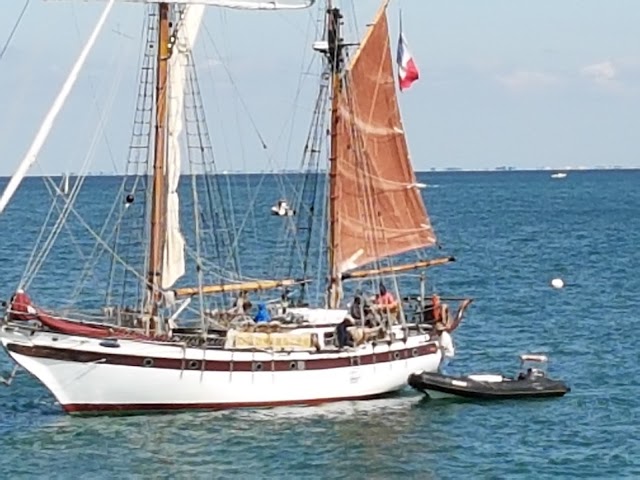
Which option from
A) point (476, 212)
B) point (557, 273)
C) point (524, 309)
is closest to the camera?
point (524, 309)

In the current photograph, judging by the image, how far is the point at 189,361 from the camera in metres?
41.6

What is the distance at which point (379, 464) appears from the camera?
123 feet

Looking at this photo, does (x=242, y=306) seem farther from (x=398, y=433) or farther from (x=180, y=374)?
(x=398, y=433)

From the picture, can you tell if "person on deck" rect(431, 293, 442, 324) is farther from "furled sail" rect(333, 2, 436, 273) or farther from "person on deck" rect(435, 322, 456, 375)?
"furled sail" rect(333, 2, 436, 273)

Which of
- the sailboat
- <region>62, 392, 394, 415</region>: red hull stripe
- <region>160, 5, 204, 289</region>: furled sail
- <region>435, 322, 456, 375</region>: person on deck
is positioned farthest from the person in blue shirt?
<region>435, 322, 456, 375</region>: person on deck

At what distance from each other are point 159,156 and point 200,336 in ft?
15.7

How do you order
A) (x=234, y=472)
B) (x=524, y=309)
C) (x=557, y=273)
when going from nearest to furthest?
(x=234, y=472), (x=524, y=309), (x=557, y=273)

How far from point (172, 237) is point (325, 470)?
911 cm

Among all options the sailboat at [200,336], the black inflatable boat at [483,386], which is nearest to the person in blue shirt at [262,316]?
the sailboat at [200,336]

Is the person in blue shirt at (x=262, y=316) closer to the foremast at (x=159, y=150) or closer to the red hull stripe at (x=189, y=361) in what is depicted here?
the red hull stripe at (x=189, y=361)

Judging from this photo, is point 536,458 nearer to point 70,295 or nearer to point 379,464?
point 379,464

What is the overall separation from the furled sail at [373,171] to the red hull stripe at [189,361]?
5.12m

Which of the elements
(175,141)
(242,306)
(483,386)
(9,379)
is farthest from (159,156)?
(483,386)

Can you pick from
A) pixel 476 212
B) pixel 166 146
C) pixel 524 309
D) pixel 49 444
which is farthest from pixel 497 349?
pixel 476 212
